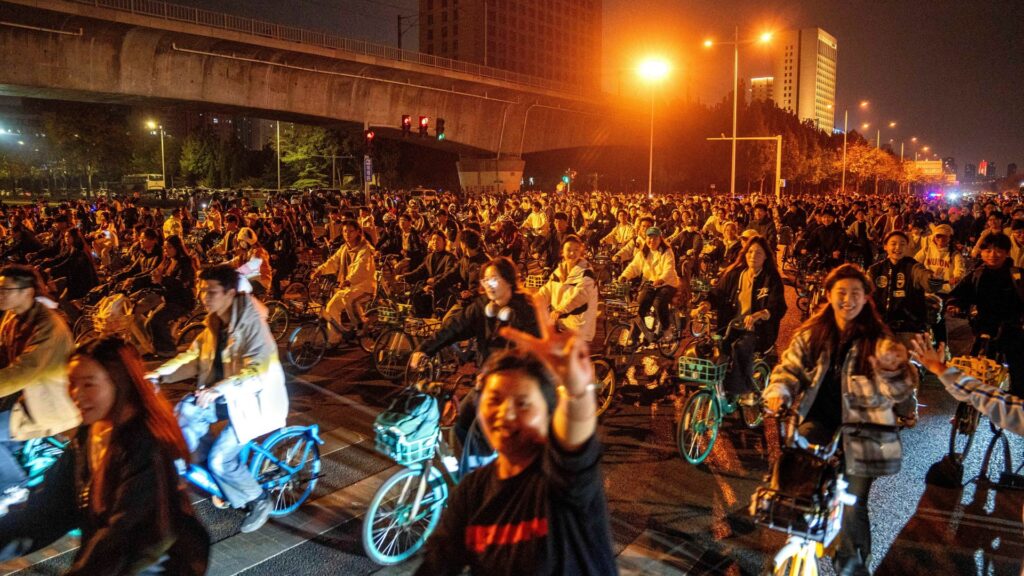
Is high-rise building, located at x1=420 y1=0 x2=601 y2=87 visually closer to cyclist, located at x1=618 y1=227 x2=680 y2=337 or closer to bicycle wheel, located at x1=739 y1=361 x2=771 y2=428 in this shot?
cyclist, located at x1=618 y1=227 x2=680 y2=337

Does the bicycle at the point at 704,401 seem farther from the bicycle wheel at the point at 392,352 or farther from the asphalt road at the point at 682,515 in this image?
the bicycle wheel at the point at 392,352

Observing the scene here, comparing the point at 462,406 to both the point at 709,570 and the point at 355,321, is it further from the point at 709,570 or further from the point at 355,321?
the point at 355,321

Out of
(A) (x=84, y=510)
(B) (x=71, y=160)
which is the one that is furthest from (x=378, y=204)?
(B) (x=71, y=160)

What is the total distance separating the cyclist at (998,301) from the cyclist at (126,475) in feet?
22.3

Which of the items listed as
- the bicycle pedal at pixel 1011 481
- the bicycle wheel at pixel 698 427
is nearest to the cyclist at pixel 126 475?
the bicycle wheel at pixel 698 427

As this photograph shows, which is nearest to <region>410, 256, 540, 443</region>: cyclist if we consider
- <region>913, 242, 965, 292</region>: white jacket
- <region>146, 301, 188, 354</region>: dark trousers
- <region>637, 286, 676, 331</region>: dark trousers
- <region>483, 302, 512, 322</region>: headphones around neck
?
<region>483, 302, 512, 322</region>: headphones around neck

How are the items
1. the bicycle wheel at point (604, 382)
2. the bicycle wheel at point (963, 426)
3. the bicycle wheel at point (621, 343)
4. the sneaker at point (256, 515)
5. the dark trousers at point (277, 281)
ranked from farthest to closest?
the dark trousers at point (277, 281)
the bicycle wheel at point (621, 343)
the bicycle wheel at point (604, 382)
the bicycle wheel at point (963, 426)
the sneaker at point (256, 515)

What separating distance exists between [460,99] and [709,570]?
48074 mm

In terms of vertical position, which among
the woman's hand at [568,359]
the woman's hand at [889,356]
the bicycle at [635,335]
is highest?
the woman's hand at [568,359]

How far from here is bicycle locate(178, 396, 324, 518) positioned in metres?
4.84

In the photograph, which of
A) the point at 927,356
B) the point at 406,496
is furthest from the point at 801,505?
the point at 406,496

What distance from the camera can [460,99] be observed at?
5038 cm

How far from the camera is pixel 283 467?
513 centimetres

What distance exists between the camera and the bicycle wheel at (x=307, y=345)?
968 centimetres
